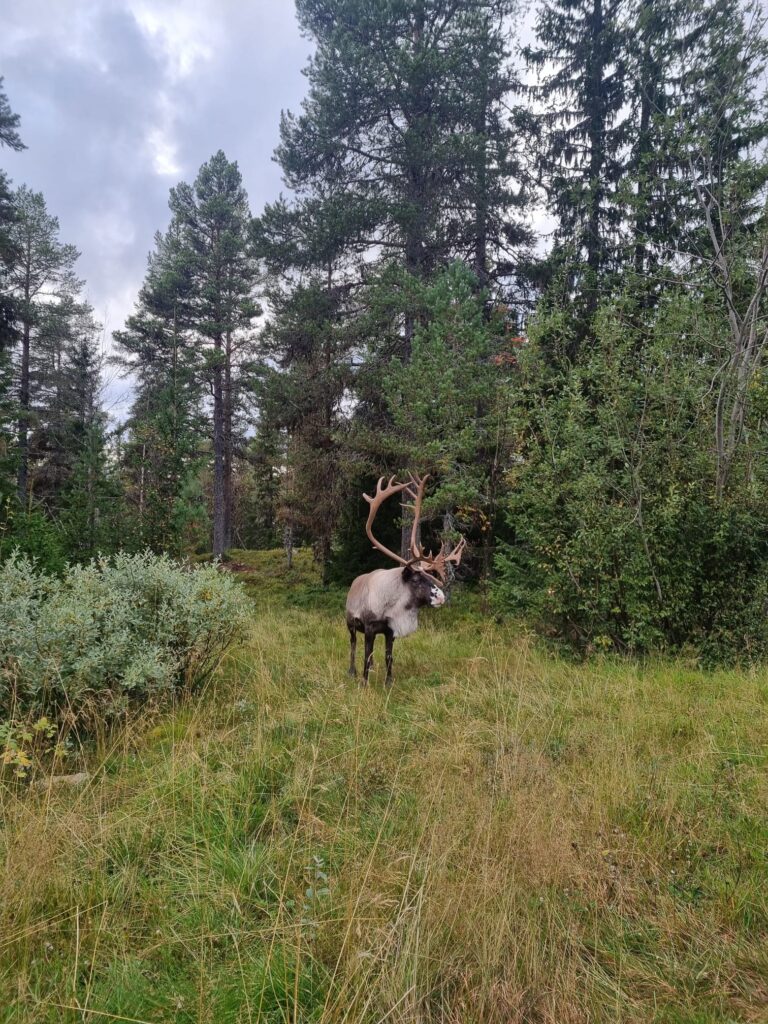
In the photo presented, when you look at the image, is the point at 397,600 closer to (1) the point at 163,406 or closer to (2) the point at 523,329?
→ (2) the point at 523,329

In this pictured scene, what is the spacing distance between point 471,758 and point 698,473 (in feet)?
17.3

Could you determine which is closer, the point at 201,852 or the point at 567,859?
the point at 567,859

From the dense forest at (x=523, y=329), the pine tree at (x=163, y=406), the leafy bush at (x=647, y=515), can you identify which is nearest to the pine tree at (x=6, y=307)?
the dense forest at (x=523, y=329)

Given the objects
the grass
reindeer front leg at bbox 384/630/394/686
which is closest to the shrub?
the grass

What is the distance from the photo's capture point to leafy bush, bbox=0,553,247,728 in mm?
3844

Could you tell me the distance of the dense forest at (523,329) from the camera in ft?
21.1

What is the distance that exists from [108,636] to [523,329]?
10464 millimetres

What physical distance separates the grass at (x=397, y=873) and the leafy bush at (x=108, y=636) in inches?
18.8

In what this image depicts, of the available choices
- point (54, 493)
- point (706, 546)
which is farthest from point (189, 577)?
point (54, 493)

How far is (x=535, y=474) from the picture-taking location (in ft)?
23.6

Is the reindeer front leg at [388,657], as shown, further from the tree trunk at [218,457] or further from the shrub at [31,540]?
the tree trunk at [218,457]

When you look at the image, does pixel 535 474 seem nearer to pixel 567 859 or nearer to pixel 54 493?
pixel 567 859

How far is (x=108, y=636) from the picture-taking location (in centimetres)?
439

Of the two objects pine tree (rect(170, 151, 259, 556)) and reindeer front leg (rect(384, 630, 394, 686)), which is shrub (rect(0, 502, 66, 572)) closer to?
reindeer front leg (rect(384, 630, 394, 686))
